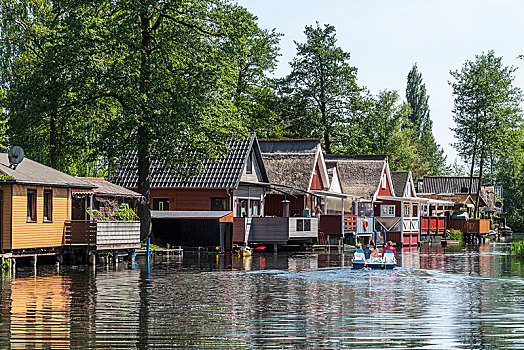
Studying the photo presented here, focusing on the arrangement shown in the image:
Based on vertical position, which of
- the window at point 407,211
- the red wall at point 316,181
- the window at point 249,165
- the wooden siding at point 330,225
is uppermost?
the window at point 249,165

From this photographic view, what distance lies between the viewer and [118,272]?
37.6 m

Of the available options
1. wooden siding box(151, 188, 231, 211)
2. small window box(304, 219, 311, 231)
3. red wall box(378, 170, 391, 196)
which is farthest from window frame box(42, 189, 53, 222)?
red wall box(378, 170, 391, 196)

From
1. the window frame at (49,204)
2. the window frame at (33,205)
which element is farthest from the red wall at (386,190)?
the window frame at (33,205)

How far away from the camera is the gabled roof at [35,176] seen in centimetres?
3747

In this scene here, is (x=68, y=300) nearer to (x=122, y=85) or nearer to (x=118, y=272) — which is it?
(x=118, y=272)

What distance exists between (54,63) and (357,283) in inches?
958

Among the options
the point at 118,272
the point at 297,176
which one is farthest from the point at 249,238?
the point at 118,272

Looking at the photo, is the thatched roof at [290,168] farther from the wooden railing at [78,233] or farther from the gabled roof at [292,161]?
the wooden railing at [78,233]

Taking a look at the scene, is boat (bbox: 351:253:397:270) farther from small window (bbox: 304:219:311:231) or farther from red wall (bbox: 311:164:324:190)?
red wall (bbox: 311:164:324:190)

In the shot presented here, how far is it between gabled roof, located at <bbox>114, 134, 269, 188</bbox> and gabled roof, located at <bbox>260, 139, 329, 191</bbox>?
5486 mm

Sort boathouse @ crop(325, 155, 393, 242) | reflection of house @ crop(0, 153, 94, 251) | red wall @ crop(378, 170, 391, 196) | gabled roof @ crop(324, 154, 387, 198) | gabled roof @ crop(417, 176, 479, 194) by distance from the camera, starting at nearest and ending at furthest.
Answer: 1. reflection of house @ crop(0, 153, 94, 251)
2. boathouse @ crop(325, 155, 393, 242)
3. gabled roof @ crop(324, 154, 387, 198)
4. red wall @ crop(378, 170, 391, 196)
5. gabled roof @ crop(417, 176, 479, 194)

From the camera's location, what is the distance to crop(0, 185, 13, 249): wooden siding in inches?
1439

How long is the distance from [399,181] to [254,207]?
956 inches

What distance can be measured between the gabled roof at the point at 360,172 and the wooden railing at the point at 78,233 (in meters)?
35.0
